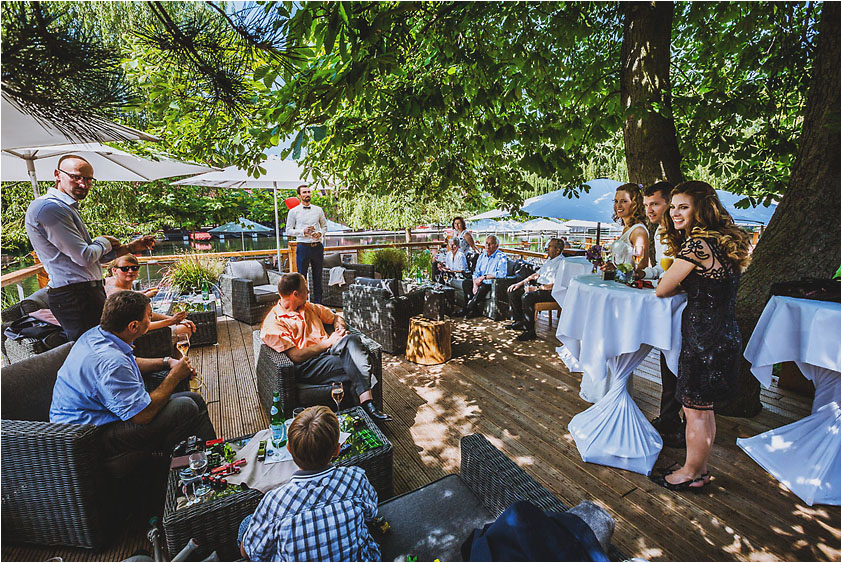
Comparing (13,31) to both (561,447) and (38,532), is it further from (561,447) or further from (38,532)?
(561,447)

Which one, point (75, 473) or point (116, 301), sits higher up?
point (116, 301)

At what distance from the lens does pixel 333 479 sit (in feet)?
4.40

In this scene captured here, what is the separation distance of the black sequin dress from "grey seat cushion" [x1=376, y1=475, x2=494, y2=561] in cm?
139

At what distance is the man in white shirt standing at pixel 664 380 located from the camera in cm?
250

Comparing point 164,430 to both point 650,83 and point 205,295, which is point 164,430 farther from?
point 650,83

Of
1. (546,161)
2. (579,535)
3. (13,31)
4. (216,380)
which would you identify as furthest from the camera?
(216,380)

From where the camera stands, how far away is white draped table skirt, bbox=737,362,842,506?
84.3 inches

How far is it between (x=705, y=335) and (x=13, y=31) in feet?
10.1

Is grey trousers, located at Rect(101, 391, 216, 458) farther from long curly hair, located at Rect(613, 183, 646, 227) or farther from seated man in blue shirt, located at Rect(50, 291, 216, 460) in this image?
long curly hair, located at Rect(613, 183, 646, 227)

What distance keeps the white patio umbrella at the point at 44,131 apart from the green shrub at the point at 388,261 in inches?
192

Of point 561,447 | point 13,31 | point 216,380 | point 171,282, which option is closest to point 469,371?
point 561,447

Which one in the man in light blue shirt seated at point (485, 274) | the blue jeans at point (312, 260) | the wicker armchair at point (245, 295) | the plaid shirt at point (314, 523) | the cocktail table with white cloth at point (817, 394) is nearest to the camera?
the plaid shirt at point (314, 523)

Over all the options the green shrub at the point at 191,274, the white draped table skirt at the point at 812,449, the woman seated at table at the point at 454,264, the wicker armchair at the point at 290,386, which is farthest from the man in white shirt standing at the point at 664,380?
the green shrub at the point at 191,274

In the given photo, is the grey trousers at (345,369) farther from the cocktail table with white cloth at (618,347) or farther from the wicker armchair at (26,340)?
the wicker armchair at (26,340)
